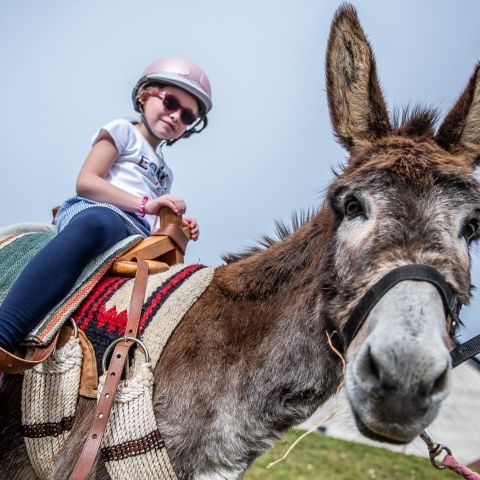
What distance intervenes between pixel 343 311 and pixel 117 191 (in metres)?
1.61

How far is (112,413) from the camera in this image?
2193mm

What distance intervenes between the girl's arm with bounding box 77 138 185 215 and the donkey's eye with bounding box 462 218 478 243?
1.57m

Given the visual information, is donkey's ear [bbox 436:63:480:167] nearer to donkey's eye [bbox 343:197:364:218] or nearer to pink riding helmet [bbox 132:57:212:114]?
donkey's eye [bbox 343:197:364:218]

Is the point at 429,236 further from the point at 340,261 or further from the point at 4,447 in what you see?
the point at 4,447

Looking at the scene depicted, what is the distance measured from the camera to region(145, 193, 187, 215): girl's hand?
2936 mm

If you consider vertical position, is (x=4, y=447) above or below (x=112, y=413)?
below

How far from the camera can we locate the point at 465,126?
8.25ft

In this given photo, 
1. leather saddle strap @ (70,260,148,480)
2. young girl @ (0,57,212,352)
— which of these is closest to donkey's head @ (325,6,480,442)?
leather saddle strap @ (70,260,148,480)

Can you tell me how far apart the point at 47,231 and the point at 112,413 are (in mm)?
1646

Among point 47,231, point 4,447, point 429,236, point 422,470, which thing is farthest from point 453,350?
point 422,470

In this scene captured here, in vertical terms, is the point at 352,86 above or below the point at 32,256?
above

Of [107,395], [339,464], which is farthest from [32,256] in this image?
[339,464]

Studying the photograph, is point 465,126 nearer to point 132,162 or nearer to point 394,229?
point 394,229

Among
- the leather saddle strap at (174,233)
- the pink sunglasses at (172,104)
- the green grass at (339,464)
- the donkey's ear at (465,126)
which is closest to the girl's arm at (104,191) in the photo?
the leather saddle strap at (174,233)
